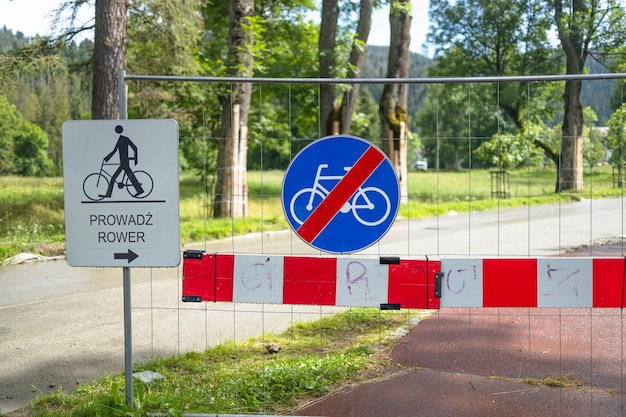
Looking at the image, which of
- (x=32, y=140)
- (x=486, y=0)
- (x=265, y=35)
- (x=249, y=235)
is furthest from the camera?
(x=486, y=0)

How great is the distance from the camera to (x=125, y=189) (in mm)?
4730

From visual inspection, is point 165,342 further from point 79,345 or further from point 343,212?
point 343,212

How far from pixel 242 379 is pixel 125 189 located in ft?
5.77

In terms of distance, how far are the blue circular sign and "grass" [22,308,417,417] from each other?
46.6 inches

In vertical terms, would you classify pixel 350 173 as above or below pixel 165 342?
above

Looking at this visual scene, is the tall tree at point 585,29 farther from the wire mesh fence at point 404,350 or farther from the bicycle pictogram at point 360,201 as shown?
the bicycle pictogram at point 360,201

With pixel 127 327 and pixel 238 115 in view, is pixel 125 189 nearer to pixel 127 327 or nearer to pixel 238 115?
pixel 127 327

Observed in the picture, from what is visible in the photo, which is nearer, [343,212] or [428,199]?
[343,212]

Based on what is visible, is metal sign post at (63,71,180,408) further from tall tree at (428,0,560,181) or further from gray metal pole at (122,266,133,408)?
tall tree at (428,0,560,181)

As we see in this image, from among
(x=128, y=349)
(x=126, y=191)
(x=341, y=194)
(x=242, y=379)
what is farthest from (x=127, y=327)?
(x=341, y=194)

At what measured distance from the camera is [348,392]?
17.7 ft

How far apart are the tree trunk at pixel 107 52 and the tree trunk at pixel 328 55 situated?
30.5ft

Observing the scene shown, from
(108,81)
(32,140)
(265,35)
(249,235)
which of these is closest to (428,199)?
(265,35)

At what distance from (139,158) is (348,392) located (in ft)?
7.45
